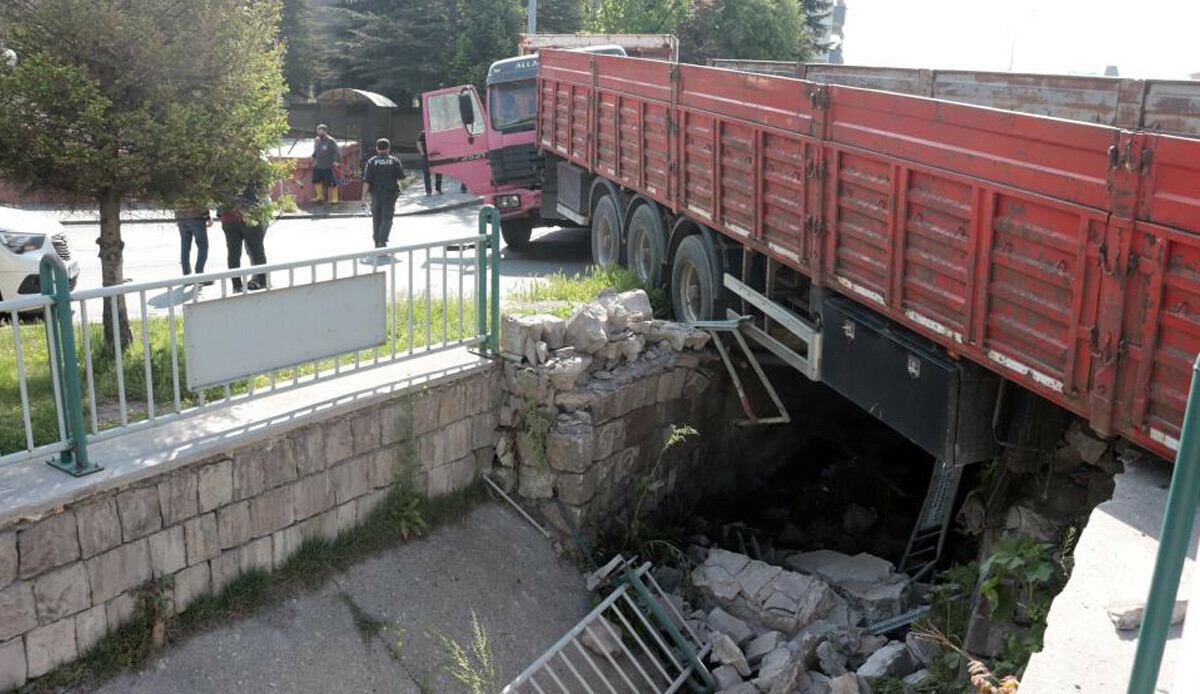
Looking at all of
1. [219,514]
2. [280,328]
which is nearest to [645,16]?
[280,328]

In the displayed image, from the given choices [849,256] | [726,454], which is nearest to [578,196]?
[726,454]

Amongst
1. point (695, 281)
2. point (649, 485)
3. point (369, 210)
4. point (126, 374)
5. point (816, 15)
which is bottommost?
point (649, 485)

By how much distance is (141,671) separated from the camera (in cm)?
556

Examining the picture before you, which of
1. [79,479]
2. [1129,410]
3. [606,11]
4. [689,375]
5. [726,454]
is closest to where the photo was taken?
[1129,410]

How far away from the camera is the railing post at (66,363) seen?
5.31m

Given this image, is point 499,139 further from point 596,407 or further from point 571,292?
point 596,407

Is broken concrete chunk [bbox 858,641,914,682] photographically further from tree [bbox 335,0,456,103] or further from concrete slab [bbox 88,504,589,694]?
tree [bbox 335,0,456,103]

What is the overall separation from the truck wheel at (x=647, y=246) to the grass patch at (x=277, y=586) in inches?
126

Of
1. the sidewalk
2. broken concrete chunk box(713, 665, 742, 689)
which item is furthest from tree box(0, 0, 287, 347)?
the sidewalk

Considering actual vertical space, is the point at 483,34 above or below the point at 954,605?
above

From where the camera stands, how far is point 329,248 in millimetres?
16516

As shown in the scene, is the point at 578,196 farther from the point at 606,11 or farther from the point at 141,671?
the point at 606,11

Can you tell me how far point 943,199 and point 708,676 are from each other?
3088 mm

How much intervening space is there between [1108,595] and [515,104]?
11.6 meters
